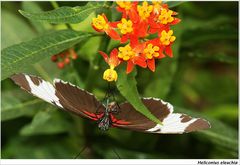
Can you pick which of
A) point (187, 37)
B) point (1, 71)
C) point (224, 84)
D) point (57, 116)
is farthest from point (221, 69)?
point (1, 71)

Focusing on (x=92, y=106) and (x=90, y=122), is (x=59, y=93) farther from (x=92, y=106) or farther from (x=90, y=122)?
Result: (x=90, y=122)

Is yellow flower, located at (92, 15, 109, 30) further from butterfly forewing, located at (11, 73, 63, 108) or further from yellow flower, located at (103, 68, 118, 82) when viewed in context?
butterfly forewing, located at (11, 73, 63, 108)

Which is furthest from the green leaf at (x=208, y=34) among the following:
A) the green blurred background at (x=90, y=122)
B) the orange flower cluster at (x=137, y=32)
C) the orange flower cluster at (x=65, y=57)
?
the orange flower cluster at (x=137, y=32)

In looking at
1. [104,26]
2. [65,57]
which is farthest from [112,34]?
[65,57]

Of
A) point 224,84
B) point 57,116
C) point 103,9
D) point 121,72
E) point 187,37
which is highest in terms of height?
point 103,9

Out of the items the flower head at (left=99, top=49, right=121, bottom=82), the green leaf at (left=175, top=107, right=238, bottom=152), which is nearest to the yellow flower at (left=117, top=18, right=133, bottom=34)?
the flower head at (left=99, top=49, right=121, bottom=82)

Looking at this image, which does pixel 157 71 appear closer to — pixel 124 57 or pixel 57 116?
pixel 57 116
